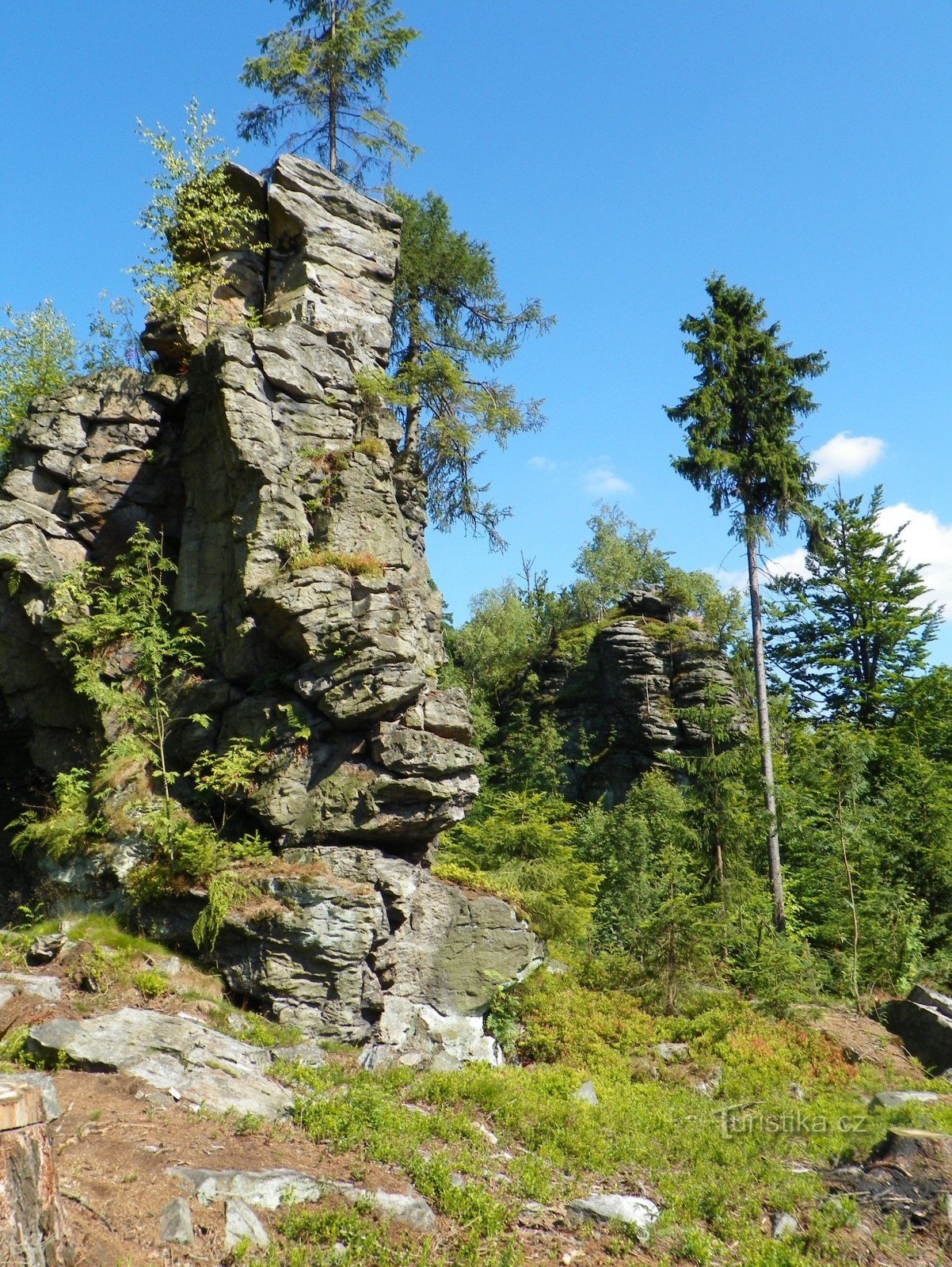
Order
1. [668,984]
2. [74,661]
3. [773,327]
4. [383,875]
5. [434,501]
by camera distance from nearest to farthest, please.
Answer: [383,875] → [74,661] → [668,984] → [773,327] → [434,501]

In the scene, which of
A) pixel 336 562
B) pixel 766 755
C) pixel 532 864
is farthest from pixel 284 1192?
pixel 766 755

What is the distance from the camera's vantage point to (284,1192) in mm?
6801

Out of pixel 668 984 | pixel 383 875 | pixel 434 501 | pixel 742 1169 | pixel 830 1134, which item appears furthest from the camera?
pixel 434 501

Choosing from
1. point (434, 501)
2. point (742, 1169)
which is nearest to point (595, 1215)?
point (742, 1169)

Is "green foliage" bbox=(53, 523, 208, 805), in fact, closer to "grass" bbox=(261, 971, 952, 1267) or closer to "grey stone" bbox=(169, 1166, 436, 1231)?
"grass" bbox=(261, 971, 952, 1267)

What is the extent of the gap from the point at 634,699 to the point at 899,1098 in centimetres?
1581

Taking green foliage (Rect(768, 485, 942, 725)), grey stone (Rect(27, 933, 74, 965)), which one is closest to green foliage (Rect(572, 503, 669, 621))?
green foliage (Rect(768, 485, 942, 725))

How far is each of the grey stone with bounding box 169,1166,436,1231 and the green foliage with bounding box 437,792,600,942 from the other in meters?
6.99

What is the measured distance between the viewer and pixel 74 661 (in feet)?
44.7

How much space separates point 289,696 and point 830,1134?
934 cm

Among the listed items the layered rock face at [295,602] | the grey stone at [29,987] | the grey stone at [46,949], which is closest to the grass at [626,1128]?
the layered rock face at [295,602]

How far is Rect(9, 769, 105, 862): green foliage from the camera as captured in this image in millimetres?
12822

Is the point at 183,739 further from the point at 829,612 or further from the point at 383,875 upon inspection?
the point at 829,612

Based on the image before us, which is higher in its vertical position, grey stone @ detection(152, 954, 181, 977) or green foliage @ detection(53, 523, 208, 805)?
green foliage @ detection(53, 523, 208, 805)
